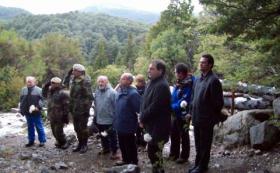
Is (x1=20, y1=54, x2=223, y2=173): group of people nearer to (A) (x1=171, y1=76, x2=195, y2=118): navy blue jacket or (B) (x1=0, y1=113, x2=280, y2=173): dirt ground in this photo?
(A) (x1=171, y1=76, x2=195, y2=118): navy blue jacket

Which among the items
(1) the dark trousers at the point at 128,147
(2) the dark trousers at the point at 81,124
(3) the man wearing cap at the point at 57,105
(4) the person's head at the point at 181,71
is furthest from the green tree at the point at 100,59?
(4) the person's head at the point at 181,71

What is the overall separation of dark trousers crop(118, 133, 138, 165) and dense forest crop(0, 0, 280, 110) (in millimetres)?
2318

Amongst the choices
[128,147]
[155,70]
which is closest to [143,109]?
[155,70]

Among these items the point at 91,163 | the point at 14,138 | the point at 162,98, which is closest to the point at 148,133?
the point at 162,98

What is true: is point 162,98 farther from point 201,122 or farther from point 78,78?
point 78,78

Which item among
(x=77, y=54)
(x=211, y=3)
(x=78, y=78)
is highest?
(x=211, y=3)

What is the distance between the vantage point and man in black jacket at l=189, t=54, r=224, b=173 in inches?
248

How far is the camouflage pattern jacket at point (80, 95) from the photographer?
8.66 metres

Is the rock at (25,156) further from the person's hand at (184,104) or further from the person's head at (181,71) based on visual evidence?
the person's head at (181,71)

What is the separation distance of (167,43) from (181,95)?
3944 centimetres

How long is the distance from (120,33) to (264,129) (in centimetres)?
12978

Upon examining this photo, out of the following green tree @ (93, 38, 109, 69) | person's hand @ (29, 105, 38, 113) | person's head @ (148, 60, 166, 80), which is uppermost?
person's head @ (148, 60, 166, 80)

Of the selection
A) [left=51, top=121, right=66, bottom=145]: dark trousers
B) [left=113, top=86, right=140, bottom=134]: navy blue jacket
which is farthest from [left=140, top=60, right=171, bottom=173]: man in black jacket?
[left=51, top=121, right=66, bottom=145]: dark trousers

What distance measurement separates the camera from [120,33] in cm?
13600
